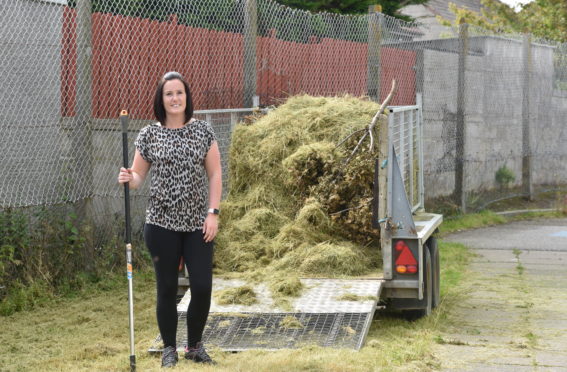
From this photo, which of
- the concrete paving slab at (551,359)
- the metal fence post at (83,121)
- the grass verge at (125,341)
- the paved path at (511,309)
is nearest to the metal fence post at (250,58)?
the metal fence post at (83,121)

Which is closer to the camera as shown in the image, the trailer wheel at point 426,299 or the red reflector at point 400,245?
the red reflector at point 400,245

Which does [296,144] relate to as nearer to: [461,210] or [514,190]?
[461,210]

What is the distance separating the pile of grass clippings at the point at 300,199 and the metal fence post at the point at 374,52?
4.25 metres

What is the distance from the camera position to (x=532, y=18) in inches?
1166

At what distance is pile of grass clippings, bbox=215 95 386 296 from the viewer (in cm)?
780

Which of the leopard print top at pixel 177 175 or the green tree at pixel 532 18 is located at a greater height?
the green tree at pixel 532 18

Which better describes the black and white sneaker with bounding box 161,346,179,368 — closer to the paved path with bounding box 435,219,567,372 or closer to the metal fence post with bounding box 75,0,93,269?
the paved path with bounding box 435,219,567,372

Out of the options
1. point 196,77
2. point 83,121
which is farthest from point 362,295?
point 196,77

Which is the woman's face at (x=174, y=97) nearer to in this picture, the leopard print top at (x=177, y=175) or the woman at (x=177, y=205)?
the woman at (x=177, y=205)

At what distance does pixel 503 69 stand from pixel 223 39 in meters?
7.97

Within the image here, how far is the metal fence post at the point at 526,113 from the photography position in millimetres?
17719

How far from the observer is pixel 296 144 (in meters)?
8.46

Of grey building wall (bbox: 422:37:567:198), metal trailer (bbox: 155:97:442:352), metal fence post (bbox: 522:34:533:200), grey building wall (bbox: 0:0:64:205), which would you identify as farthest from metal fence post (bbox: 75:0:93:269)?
metal fence post (bbox: 522:34:533:200)

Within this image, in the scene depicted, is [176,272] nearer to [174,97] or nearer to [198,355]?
[198,355]
